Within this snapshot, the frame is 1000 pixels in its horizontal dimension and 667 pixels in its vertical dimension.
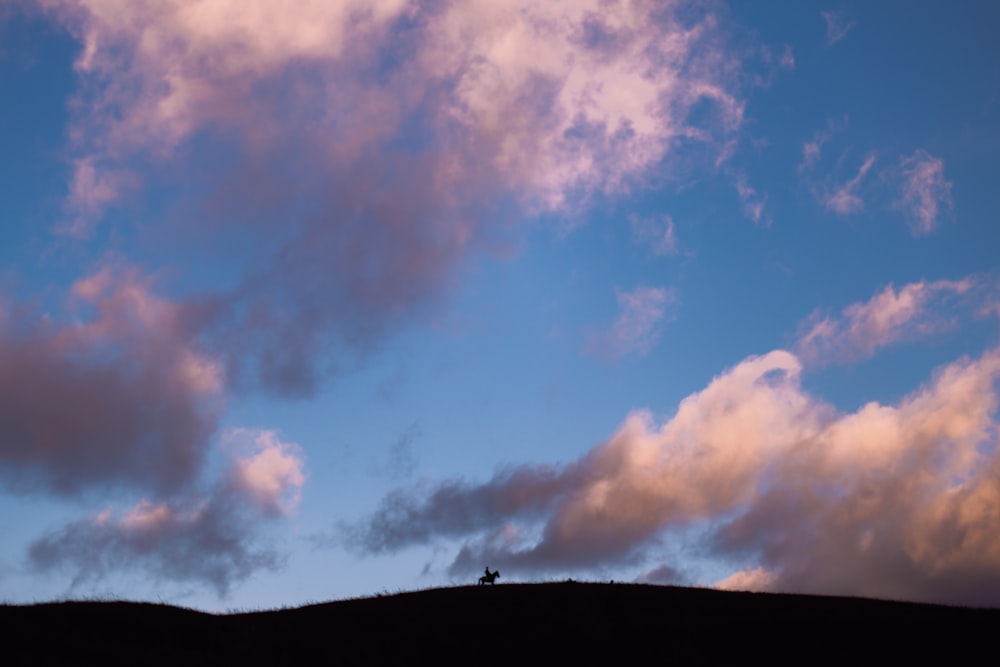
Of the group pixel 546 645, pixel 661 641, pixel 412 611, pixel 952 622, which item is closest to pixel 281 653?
pixel 412 611

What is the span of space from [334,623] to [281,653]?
18.6ft

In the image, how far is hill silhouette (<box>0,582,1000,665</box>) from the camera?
3600 cm

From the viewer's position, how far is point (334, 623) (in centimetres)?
4353

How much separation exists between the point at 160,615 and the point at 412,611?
42.7ft

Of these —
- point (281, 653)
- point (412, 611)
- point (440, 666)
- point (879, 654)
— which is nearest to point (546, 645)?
point (440, 666)

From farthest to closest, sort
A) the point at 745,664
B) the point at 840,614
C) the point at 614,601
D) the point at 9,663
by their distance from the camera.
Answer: the point at 614,601
the point at 840,614
the point at 745,664
the point at 9,663

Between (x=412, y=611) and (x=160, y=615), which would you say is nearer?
(x=160, y=615)

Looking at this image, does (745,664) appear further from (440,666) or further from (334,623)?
(334,623)

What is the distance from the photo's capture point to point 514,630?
41.7 metres

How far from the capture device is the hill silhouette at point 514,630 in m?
36.0

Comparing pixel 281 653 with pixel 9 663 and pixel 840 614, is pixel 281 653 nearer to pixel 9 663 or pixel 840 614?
pixel 9 663

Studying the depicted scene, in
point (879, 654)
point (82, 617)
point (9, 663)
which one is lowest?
point (879, 654)

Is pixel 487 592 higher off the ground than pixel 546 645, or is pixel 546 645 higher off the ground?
pixel 487 592

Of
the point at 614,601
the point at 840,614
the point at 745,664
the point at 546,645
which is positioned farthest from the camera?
the point at 614,601
